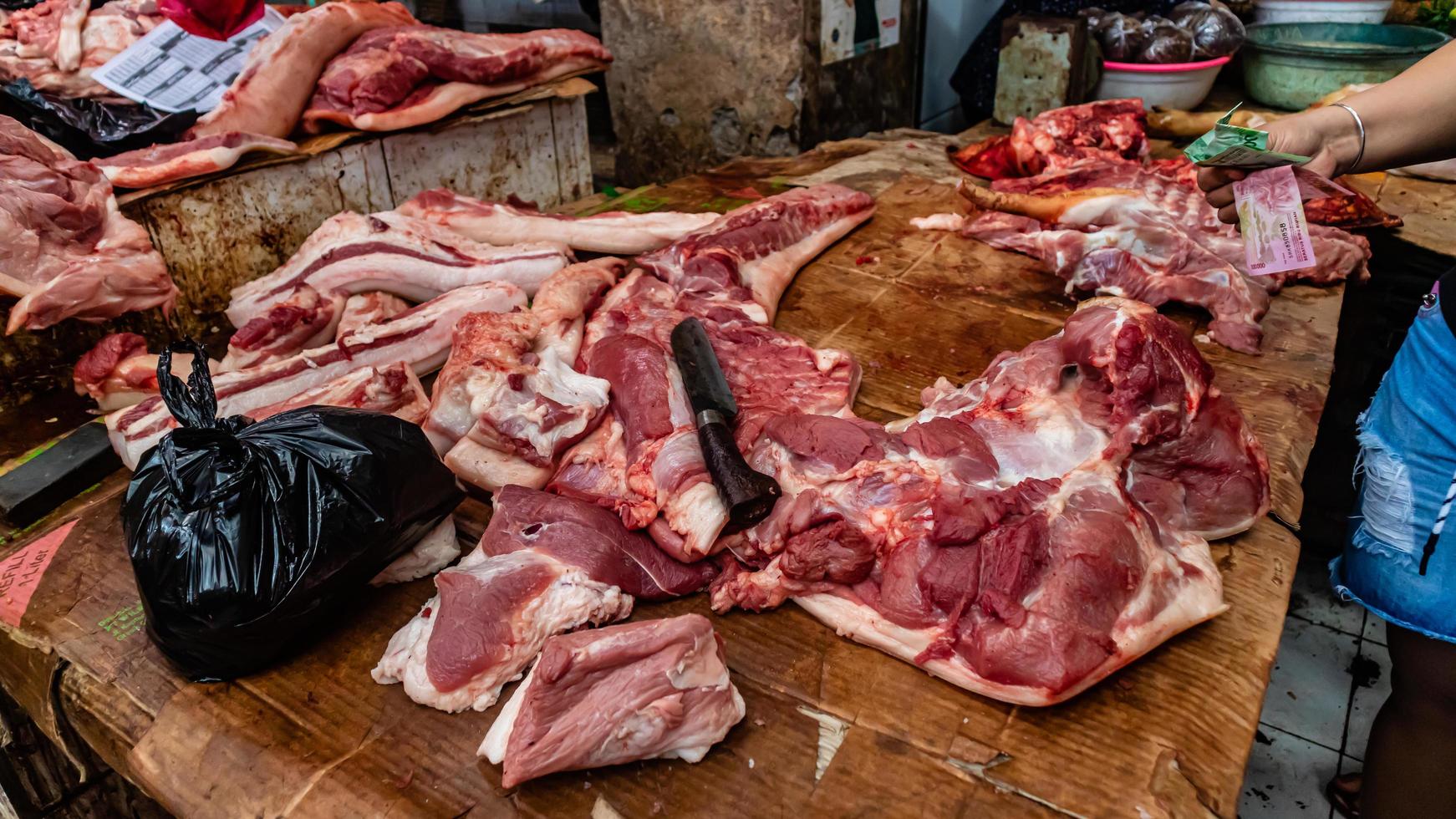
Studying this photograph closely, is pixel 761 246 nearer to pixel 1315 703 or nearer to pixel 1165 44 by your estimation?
pixel 1315 703

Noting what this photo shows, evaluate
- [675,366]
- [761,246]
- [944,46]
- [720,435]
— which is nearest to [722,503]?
[720,435]

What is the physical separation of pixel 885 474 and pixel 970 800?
81cm

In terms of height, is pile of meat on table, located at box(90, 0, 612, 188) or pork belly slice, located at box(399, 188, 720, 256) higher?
pile of meat on table, located at box(90, 0, 612, 188)

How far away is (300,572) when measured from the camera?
6.33 feet

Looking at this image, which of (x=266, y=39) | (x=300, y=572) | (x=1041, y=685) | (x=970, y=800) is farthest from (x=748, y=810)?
(x=266, y=39)

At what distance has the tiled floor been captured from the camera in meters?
3.53

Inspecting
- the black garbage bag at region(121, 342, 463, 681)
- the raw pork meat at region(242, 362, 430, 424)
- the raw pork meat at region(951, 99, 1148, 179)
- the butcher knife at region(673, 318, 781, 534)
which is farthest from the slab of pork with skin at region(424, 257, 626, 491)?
the raw pork meat at region(951, 99, 1148, 179)

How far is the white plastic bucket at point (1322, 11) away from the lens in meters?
6.12

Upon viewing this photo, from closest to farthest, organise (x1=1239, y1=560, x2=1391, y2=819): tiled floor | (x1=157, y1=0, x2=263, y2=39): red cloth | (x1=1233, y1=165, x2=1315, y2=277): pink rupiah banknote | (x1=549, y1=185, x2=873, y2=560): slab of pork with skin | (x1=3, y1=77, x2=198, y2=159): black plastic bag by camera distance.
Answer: (x1=549, y1=185, x2=873, y2=560): slab of pork with skin
(x1=1233, y1=165, x2=1315, y2=277): pink rupiah banknote
(x1=1239, y1=560, x2=1391, y2=819): tiled floor
(x1=157, y1=0, x2=263, y2=39): red cloth
(x1=3, y1=77, x2=198, y2=159): black plastic bag

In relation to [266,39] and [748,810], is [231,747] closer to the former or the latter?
[748,810]

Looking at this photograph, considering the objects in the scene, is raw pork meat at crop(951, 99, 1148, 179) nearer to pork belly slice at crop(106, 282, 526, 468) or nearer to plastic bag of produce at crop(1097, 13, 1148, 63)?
plastic bag of produce at crop(1097, 13, 1148, 63)

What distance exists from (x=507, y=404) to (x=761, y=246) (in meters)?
1.56

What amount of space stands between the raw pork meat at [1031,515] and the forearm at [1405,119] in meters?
1.01

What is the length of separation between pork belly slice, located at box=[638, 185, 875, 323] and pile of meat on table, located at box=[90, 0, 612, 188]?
5.28 ft
